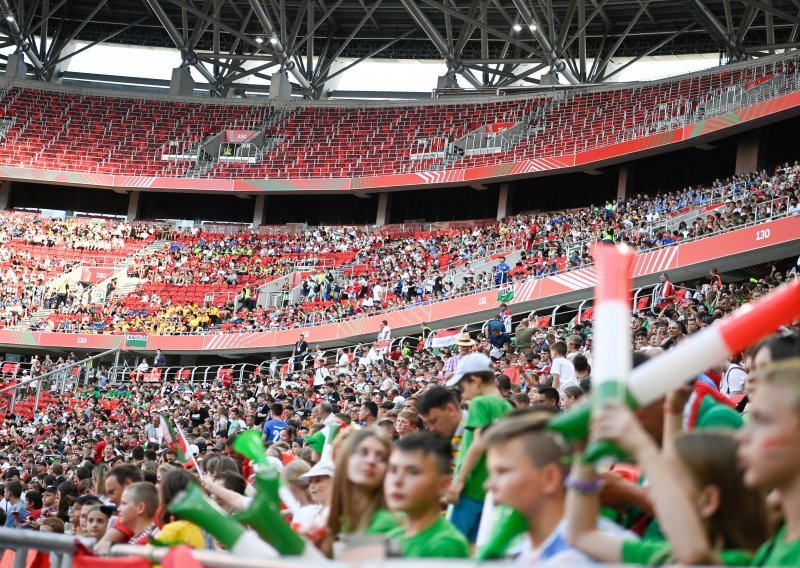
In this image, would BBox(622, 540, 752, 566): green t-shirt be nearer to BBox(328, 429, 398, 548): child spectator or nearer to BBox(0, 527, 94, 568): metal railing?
BBox(328, 429, 398, 548): child spectator

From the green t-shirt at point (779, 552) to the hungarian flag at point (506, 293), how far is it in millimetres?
22462

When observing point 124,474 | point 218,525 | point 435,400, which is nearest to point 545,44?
point 124,474

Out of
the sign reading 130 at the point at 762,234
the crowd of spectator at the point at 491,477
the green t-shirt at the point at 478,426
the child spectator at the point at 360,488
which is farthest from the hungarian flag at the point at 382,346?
the child spectator at the point at 360,488

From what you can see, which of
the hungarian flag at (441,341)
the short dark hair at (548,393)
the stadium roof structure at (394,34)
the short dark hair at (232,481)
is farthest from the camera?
the stadium roof structure at (394,34)

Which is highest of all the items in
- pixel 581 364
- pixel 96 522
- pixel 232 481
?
pixel 581 364

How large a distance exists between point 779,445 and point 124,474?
5111mm

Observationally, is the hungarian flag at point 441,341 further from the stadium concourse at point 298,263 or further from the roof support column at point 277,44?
the roof support column at point 277,44

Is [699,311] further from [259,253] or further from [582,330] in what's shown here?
[259,253]

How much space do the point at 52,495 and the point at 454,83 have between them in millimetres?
30682

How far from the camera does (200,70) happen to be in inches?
1624

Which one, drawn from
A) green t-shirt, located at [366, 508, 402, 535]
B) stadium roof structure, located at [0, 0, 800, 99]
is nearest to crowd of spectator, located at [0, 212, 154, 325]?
stadium roof structure, located at [0, 0, 800, 99]

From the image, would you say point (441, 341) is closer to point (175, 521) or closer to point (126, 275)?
point (175, 521)

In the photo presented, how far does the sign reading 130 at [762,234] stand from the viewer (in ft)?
66.2

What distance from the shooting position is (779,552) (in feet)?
7.43
